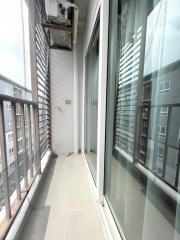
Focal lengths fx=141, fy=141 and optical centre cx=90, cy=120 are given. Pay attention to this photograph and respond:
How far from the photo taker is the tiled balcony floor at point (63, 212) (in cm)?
110

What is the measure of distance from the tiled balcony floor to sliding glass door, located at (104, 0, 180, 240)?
278mm

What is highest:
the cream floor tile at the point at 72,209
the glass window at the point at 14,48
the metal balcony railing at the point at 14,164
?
the glass window at the point at 14,48

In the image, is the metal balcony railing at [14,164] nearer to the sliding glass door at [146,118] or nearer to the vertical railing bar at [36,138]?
the vertical railing bar at [36,138]

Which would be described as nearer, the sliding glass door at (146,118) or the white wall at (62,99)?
the sliding glass door at (146,118)

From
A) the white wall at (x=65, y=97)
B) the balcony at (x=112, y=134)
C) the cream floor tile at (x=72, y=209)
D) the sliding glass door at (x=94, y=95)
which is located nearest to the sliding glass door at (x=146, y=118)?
the balcony at (x=112, y=134)

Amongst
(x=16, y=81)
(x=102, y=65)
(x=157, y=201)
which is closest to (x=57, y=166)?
(x=16, y=81)

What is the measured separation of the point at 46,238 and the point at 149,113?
45.9 inches

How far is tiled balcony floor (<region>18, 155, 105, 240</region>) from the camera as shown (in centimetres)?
110

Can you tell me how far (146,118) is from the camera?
0.71m

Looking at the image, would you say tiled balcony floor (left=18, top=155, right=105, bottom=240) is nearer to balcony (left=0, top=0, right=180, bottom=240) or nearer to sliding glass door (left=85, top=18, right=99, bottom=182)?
balcony (left=0, top=0, right=180, bottom=240)

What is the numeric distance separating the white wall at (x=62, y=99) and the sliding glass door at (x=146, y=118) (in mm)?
1964

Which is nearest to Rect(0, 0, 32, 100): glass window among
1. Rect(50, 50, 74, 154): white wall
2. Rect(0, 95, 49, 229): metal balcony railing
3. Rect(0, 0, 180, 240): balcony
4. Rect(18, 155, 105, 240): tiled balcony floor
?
Rect(0, 0, 180, 240): balcony

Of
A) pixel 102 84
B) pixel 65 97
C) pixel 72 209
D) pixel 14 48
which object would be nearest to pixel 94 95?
pixel 102 84

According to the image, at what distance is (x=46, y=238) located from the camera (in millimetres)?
1052
